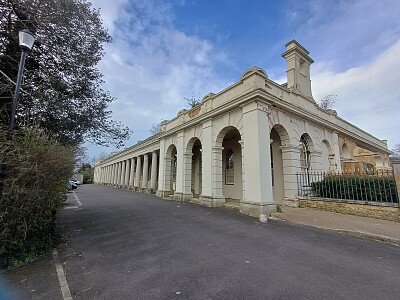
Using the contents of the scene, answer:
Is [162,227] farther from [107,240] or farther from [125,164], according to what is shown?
[125,164]

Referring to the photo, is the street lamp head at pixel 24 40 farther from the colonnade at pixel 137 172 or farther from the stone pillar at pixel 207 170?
the colonnade at pixel 137 172

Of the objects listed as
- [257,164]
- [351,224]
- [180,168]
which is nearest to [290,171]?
[257,164]

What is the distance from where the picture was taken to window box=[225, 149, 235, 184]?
13.9 metres

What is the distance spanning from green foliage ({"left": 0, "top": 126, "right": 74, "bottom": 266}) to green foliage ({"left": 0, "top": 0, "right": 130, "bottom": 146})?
235cm

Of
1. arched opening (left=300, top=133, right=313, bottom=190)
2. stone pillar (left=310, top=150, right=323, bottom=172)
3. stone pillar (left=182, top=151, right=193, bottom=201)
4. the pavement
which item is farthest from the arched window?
stone pillar (left=182, top=151, right=193, bottom=201)

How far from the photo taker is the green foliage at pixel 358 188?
7520 mm

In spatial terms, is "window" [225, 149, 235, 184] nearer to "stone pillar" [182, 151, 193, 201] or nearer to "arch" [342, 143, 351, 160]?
"stone pillar" [182, 151, 193, 201]

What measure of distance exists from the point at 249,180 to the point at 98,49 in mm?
7710

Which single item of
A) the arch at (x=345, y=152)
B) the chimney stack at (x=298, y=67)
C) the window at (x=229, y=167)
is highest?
the chimney stack at (x=298, y=67)

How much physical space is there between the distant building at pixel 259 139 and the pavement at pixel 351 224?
1087 mm

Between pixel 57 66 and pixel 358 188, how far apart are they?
12.0m

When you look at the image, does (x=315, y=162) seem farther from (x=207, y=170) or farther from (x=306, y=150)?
(x=207, y=170)

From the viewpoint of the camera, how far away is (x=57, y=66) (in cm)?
735

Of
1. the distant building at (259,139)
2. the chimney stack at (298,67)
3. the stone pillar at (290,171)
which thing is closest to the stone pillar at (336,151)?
the distant building at (259,139)
